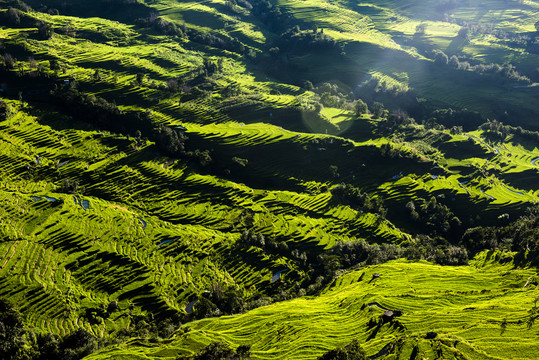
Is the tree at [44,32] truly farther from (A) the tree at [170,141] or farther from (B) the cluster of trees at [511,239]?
(B) the cluster of trees at [511,239]

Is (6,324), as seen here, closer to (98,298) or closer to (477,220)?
(98,298)

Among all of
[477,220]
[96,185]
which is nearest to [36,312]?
[96,185]

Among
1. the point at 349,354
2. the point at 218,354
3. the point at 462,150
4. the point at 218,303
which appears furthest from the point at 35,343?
the point at 462,150

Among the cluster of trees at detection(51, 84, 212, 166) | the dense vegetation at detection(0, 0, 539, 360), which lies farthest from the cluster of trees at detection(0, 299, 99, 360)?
the cluster of trees at detection(51, 84, 212, 166)

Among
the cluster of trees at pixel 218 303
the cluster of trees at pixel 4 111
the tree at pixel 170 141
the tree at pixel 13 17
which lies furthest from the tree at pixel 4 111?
the cluster of trees at pixel 218 303

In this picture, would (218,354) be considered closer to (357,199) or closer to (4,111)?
(357,199)

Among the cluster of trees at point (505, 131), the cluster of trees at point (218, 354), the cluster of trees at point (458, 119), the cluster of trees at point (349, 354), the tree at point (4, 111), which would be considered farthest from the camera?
the cluster of trees at point (458, 119)

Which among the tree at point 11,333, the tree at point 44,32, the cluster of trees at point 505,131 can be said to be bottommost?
the tree at point 11,333

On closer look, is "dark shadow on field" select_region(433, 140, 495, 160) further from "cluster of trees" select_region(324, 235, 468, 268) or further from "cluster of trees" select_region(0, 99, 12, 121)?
"cluster of trees" select_region(0, 99, 12, 121)
